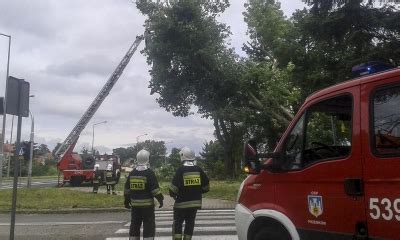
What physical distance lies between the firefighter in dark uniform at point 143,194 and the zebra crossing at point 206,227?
7.68 ft

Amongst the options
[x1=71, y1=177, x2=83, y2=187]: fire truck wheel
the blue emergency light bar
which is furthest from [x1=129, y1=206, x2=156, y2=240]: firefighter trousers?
[x1=71, y1=177, x2=83, y2=187]: fire truck wheel

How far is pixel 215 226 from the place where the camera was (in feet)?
36.9

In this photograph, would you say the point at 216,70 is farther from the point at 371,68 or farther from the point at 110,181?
the point at 371,68

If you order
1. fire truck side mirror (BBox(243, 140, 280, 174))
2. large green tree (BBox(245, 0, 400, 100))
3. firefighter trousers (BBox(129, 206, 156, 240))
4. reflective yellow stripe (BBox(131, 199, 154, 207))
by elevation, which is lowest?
firefighter trousers (BBox(129, 206, 156, 240))

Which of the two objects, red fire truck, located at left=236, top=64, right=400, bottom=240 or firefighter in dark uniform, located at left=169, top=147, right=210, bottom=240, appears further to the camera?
firefighter in dark uniform, located at left=169, top=147, right=210, bottom=240

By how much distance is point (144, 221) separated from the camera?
7.38 m

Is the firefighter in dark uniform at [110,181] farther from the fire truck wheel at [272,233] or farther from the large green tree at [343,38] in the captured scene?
the fire truck wheel at [272,233]

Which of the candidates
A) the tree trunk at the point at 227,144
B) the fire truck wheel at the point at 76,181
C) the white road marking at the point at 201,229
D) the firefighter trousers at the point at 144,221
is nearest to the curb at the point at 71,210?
the white road marking at the point at 201,229

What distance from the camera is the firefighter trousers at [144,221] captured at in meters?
7.33

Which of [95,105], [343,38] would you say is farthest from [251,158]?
[95,105]

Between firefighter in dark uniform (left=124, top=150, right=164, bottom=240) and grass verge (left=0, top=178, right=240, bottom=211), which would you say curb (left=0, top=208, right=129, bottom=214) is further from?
firefighter in dark uniform (left=124, top=150, right=164, bottom=240)

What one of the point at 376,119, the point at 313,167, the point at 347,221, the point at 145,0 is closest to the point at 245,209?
the point at 313,167

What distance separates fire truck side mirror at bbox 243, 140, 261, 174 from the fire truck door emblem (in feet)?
2.87

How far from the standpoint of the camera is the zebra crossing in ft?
32.1
